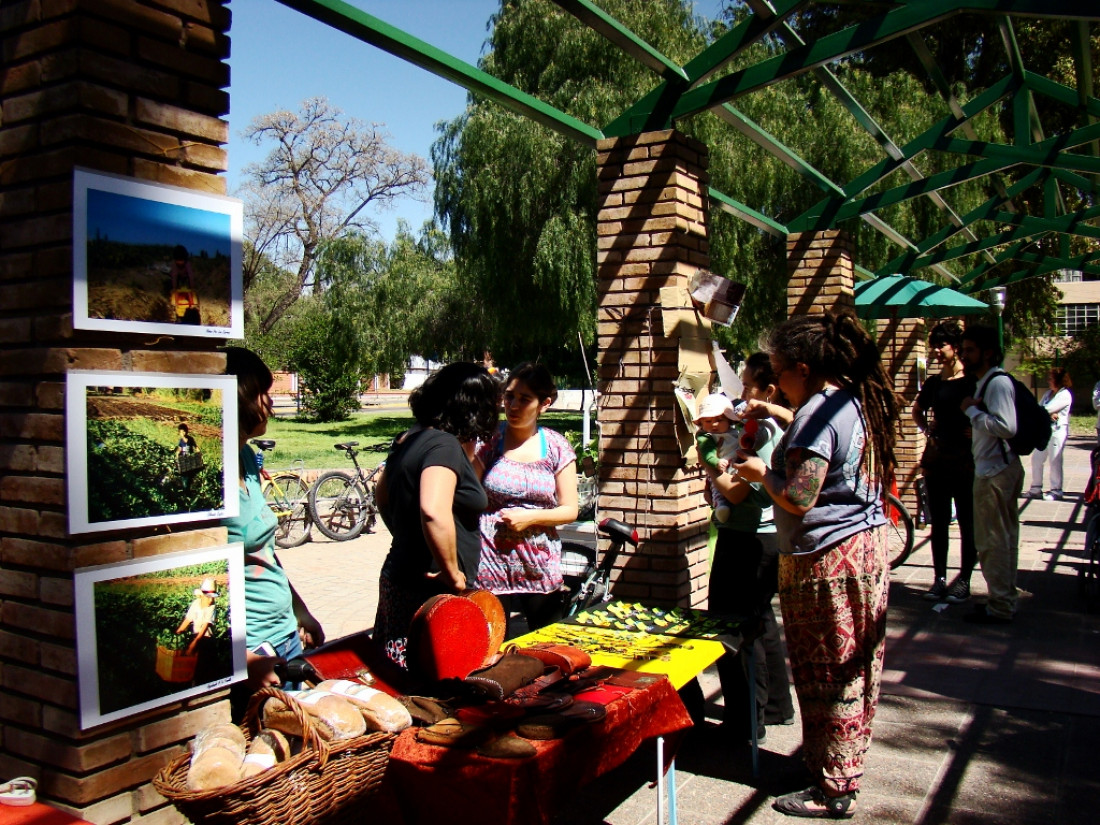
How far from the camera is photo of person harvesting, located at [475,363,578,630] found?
4.12 meters

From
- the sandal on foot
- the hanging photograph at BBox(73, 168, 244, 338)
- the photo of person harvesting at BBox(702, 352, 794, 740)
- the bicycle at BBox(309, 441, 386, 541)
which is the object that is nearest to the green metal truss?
the hanging photograph at BBox(73, 168, 244, 338)

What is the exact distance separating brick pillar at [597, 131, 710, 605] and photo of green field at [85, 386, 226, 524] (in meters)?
3.06

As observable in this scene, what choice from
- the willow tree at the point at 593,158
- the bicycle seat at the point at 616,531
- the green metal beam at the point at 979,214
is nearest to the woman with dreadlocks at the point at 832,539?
the bicycle seat at the point at 616,531

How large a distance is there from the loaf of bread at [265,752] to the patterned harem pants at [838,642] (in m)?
1.97

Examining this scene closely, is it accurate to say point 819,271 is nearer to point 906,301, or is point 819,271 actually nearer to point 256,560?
point 906,301

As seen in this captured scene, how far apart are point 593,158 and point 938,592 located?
31.9 feet

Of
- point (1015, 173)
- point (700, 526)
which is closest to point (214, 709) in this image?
point (700, 526)

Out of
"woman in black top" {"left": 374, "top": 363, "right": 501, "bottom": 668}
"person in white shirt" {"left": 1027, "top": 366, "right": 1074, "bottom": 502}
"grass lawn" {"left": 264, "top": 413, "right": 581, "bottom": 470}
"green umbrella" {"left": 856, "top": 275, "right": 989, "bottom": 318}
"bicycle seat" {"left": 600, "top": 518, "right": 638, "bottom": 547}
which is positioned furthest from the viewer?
"grass lawn" {"left": 264, "top": 413, "right": 581, "bottom": 470}

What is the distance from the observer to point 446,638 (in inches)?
121

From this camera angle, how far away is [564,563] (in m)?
6.11

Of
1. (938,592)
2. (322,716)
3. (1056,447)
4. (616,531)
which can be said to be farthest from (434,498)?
(1056,447)

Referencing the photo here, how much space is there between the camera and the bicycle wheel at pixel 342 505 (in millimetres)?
10906

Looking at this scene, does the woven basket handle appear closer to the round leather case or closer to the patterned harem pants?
the round leather case

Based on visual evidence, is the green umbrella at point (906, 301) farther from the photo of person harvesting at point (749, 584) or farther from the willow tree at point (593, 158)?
the photo of person harvesting at point (749, 584)
